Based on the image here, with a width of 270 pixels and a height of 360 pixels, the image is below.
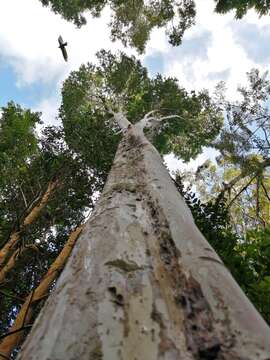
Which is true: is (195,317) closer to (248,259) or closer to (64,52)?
(248,259)

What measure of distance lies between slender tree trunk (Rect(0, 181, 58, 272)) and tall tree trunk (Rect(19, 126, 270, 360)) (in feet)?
13.8

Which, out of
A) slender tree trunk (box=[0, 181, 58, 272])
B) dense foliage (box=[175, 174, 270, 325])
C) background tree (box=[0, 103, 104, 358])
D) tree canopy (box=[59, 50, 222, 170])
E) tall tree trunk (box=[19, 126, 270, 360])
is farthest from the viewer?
tree canopy (box=[59, 50, 222, 170])

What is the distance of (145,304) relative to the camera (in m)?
1.40

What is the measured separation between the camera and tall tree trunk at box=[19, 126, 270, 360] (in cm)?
114

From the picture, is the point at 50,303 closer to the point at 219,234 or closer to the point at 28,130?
the point at 219,234

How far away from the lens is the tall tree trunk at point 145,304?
45.1 inches

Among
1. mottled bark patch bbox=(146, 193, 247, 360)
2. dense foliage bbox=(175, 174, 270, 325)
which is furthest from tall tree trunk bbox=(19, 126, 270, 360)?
dense foliage bbox=(175, 174, 270, 325)

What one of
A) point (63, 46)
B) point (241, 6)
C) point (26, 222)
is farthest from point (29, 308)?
point (241, 6)

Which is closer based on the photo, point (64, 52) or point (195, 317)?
point (195, 317)

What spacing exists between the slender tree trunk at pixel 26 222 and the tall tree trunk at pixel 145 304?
419 centimetres

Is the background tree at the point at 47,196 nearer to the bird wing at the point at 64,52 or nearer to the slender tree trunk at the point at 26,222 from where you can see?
the slender tree trunk at the point at 26,222

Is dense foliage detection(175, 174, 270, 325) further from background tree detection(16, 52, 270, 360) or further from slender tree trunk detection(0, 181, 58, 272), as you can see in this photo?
slender tree trunk detection(0, 181, 58, 272)

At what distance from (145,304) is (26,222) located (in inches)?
274

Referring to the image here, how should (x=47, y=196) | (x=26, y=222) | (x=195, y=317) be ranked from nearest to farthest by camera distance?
(x=195, y=317), (x=26, y=222), (x=47, y=196)
